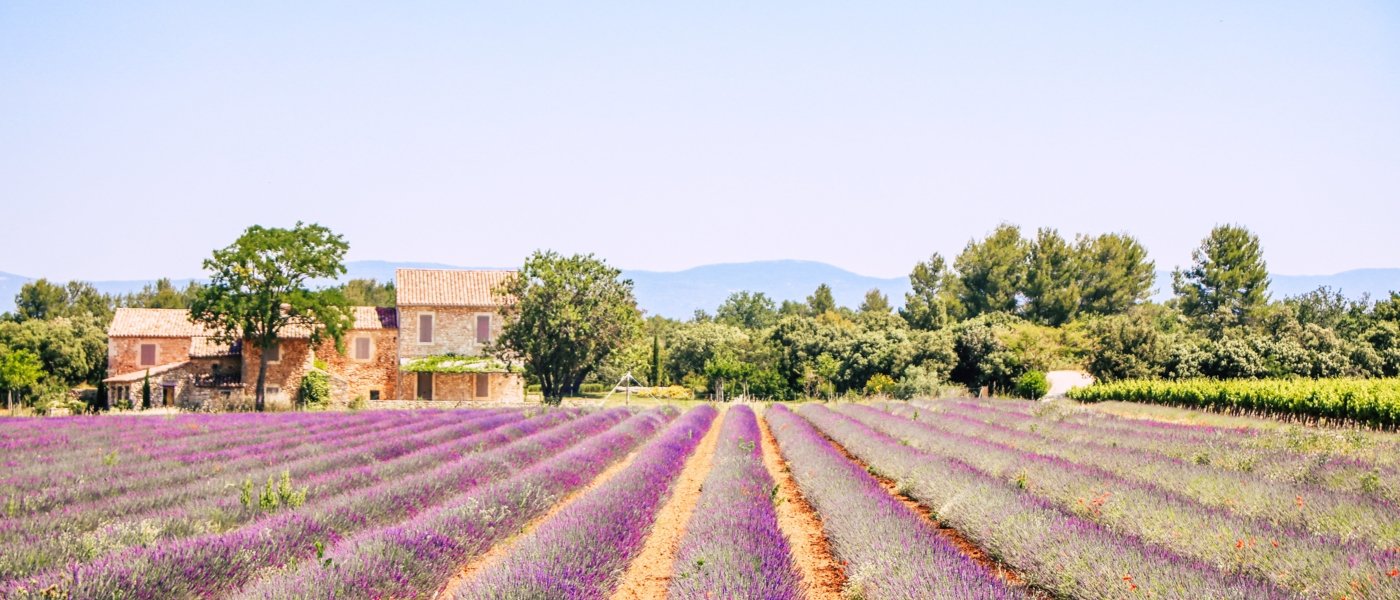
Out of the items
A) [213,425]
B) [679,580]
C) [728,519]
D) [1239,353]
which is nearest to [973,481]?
[728,519]

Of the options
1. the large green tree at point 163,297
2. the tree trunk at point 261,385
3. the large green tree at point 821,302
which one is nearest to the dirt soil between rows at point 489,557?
the tree trunk at point 261,385

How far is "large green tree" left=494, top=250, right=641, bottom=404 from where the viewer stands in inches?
1329

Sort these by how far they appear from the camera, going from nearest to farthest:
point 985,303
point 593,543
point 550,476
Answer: point 593,543 → point 550,476 → point 985,303

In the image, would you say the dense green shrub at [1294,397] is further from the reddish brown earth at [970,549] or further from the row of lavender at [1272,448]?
the reddish brown earth at [970,549]

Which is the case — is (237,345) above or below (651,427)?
above

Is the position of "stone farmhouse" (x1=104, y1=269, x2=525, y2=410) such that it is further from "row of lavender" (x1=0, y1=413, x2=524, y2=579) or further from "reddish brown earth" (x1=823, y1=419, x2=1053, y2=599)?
"reddish brown earth" (x1=823, y1=419, x2=1053, y2=599)

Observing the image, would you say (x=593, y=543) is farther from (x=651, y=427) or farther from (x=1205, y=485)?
(x=651, y=427)

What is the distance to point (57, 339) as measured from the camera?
146 feet

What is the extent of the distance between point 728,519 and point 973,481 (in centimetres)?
301

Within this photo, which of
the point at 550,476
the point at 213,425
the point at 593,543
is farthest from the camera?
the point at 213,425

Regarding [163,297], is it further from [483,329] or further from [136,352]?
[483,329]

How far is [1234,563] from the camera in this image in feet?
17.0

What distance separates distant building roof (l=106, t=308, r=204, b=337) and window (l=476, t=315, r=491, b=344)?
33.5 feet

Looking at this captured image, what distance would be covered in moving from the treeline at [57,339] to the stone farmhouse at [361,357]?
101 inches
